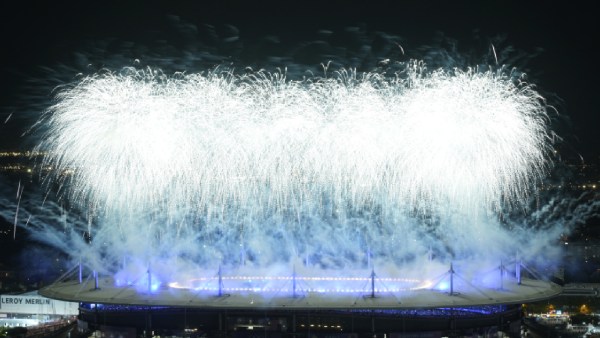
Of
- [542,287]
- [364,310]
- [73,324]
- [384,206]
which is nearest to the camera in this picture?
[364,310]

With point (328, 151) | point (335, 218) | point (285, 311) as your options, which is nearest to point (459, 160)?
point (328, 151)

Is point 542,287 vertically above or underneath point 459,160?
underneath

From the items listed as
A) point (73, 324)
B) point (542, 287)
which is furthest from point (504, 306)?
point (73, 324)

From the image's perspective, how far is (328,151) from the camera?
2962 centimetres

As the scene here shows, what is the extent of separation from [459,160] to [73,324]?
1997 centimetres

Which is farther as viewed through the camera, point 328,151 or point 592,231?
point 592,231

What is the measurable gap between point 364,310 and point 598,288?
996 inches

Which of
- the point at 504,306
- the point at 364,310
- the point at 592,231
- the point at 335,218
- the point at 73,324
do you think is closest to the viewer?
the point at 364,310

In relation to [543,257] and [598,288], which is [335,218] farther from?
[598,288]

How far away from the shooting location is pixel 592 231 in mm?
60375

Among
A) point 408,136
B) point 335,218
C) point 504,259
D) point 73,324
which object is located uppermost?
point 408,136

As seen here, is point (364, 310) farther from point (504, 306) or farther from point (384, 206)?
point (384, 206)

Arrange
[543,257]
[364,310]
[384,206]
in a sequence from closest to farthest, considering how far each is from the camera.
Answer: [364,310]
[384,206]
[543,257]

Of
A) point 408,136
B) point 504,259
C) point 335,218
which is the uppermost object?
point 408,136
